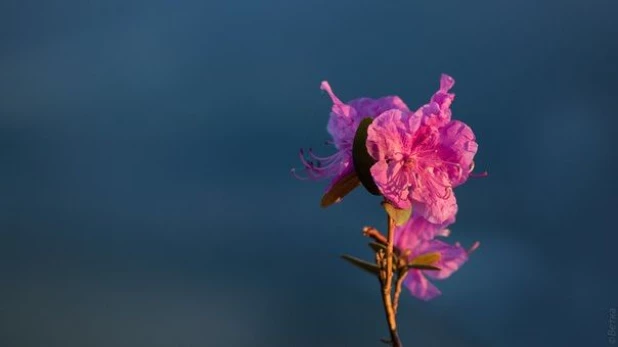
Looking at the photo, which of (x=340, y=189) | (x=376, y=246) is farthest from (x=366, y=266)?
(x=340, y=189)

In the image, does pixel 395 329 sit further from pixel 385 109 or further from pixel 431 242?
Result: pixel 431 242

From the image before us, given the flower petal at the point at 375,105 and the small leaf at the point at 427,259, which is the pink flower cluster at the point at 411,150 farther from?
the small leaf at the point at 427,259

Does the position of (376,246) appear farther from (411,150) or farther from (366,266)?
(411,150)

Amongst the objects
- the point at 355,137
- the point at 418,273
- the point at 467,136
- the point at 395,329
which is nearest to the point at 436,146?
the point at 467,136

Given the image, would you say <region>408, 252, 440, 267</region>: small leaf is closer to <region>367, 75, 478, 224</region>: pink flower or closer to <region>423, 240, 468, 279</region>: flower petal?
<region>423, 240, 468, 279</region>: flower petal

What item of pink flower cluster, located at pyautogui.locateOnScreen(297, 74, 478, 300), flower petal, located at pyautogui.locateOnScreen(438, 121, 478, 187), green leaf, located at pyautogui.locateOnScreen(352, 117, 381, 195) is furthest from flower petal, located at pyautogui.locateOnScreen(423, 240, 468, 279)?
green leaf, located at pyautogui.locateOnScreen(352, 117, 381, 195)
